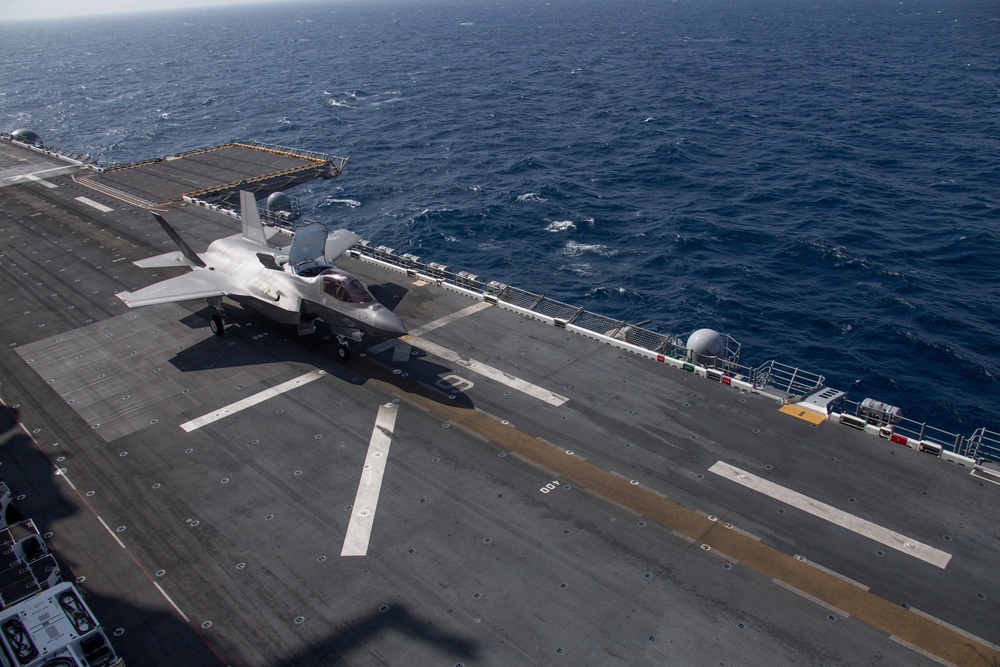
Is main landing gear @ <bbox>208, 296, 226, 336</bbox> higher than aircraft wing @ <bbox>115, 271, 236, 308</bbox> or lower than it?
lower

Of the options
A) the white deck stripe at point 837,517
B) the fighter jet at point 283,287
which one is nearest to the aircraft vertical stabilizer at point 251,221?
the fighter jet at point 283,287

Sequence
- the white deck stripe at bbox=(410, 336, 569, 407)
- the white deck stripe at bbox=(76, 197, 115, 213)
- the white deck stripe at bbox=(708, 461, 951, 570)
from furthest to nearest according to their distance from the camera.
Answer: the white deck stripe at bbox=(76, 197, 115, 213)
the white deck stripe at bbox=(410, 336, 569, 407)
the white deck stripe at bbox=(708, 461, 951, 570)

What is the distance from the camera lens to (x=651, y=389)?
97.5ft

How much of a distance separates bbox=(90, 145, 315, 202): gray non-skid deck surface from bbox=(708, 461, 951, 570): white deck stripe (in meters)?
54.5

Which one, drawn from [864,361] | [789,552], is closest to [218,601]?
[789,552]

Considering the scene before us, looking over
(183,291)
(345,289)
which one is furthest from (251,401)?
(183,291)

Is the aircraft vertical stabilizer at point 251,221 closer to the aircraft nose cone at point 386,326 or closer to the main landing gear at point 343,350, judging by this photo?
the main landing gear at point 343,350

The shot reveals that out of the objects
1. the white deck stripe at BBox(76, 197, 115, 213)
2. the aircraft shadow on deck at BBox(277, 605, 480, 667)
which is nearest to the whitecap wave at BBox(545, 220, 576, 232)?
the white deck stripe at BBox(76, 197, 115, 213)

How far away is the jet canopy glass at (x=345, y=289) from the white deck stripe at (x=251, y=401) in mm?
4118

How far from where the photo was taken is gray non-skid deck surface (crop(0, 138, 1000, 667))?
59.7 feet

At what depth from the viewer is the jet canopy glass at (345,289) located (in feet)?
98.9

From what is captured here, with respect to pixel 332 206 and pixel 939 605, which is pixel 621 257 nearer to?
pixel 332 206

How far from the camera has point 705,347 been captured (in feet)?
100

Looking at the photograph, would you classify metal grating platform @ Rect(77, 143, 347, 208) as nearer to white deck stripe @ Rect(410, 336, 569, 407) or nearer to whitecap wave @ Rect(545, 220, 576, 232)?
whitecap wave @ Rect(545, 220, 576, 232)
